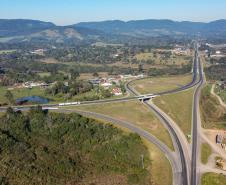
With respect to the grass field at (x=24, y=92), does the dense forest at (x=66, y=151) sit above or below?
below

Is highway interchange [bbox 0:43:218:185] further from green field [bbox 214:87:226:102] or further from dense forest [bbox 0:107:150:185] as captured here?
green field [bbox 214:87:226:102]

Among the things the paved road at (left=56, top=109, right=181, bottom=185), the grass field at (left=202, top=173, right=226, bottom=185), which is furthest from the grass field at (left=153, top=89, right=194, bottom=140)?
the grass field at (left=202, top=173, right=226, bottom=185)

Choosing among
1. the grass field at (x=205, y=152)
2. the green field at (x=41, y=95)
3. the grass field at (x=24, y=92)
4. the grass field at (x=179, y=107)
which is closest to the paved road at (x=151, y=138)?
the grass field at (x=205, y=152)

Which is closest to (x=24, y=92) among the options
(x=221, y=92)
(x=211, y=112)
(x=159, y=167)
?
(x=211, y=112)

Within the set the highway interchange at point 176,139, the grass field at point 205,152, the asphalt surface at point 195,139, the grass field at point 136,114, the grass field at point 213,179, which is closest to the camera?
Result: the grass field at point 213,179

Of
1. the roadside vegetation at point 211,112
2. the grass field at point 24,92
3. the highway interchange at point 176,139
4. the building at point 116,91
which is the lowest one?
the roadside vegetation at point 211,112

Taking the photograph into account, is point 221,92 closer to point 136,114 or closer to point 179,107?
point 179,107

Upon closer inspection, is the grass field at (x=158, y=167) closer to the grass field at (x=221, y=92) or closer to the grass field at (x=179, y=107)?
the grass field at (x=179, y=107)
